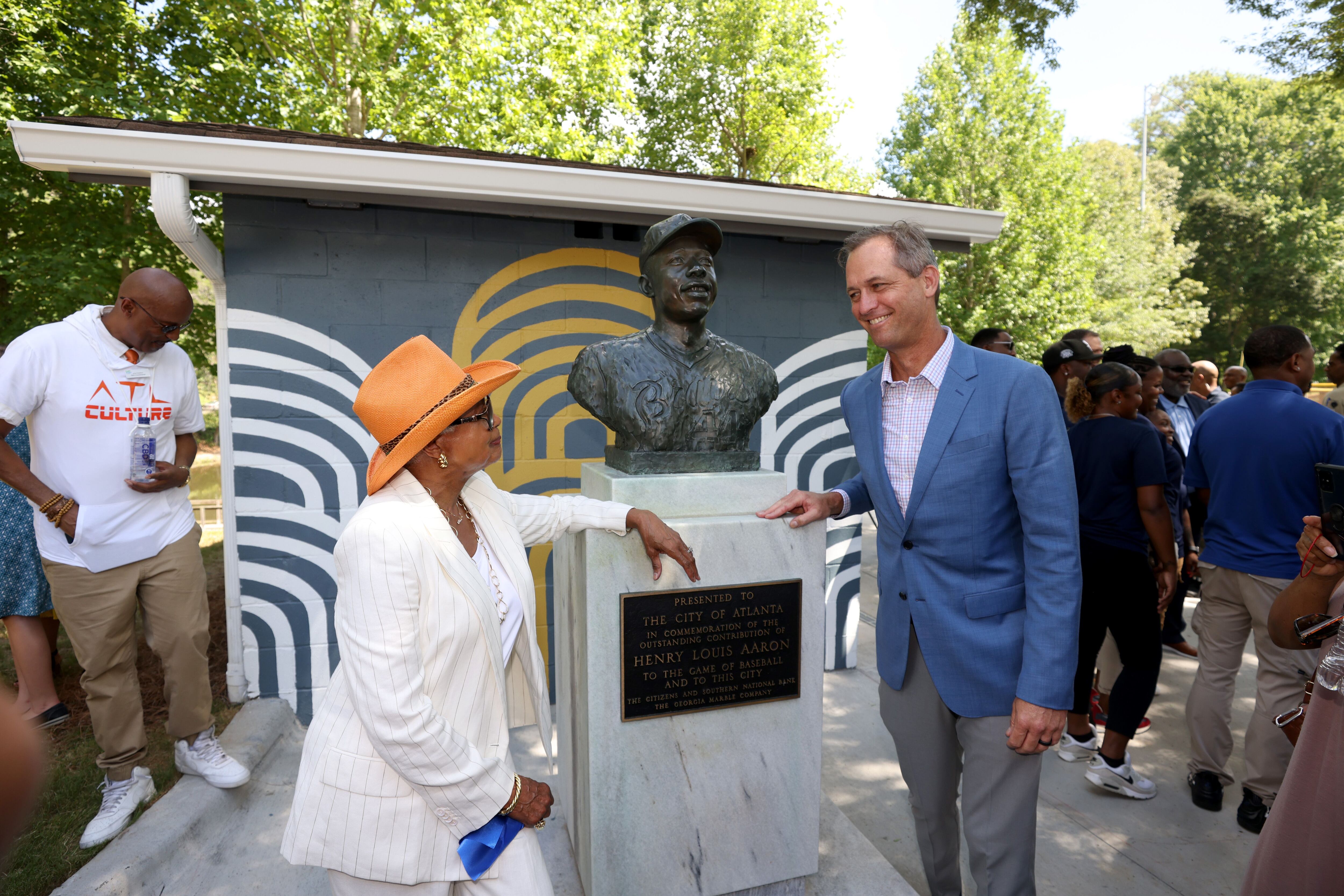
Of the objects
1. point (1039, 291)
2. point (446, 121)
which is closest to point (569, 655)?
point (446, 121)

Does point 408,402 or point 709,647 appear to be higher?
point 408,402

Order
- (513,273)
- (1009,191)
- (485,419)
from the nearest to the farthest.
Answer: (485,419), (513,273), (1009,191)

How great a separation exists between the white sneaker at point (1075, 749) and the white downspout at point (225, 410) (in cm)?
462

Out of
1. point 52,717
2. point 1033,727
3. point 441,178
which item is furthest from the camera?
point 52,717

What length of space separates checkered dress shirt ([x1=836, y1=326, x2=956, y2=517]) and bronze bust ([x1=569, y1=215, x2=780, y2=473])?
1.94 ft

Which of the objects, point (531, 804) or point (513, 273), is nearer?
point (531, 804)

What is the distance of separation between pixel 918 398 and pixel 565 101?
12882 millimetres

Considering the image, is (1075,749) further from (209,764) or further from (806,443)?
(209,764)

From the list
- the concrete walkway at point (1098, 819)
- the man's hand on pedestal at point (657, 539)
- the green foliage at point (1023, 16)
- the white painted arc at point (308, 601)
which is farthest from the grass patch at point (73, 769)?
the green foliage at point (1023, 16)

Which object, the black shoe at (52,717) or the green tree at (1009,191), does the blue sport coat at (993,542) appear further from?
the green tree at (1009,191)

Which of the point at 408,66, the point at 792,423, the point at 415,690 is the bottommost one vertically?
the point at 415,690

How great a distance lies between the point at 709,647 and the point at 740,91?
20.5 meters

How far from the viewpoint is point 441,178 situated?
370 centimetres

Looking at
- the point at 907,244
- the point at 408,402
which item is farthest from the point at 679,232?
the point at 408,402
